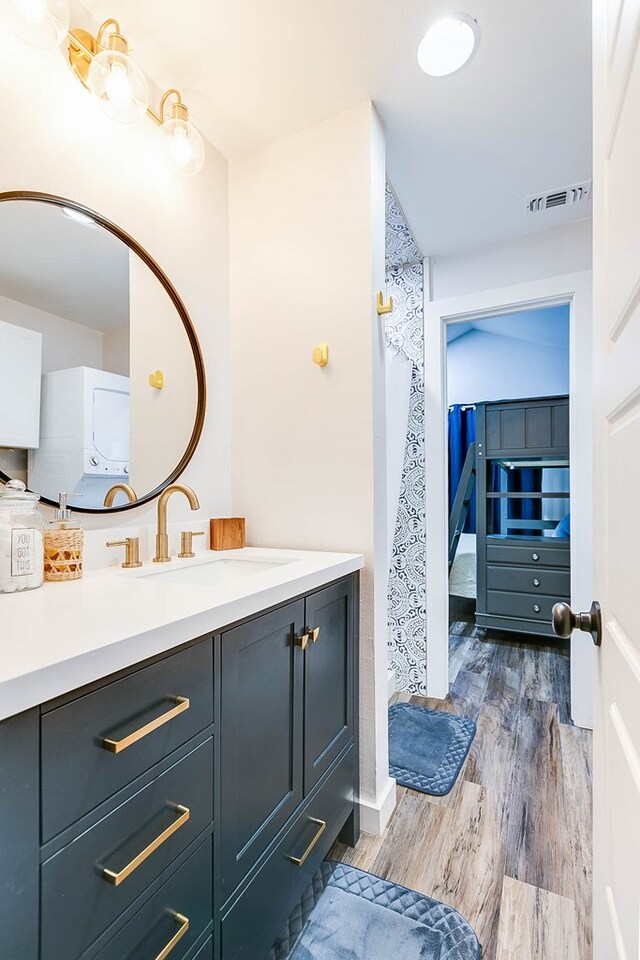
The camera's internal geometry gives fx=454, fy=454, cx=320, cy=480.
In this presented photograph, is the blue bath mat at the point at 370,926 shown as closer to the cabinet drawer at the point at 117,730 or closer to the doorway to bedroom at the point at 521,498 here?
the cabinet drawer at the point at 117,730

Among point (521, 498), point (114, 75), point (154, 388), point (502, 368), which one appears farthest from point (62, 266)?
point (502, 368)

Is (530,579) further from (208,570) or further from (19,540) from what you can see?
(19,540)

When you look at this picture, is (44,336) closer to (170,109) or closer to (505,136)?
(170,109)

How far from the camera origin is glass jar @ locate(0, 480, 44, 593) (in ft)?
3.08

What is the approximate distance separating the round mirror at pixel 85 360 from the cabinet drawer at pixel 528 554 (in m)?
2.64

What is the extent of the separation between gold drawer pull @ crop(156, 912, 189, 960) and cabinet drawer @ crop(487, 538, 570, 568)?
10.1ft

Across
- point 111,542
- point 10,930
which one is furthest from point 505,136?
point 10,930

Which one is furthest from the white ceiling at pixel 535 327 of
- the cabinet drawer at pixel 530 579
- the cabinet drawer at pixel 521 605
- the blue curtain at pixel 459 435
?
the cabinet drawer at pixel 521 605

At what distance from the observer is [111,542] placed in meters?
1.28

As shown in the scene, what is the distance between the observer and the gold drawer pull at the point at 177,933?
2.38ft

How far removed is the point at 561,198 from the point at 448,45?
0.99 metres

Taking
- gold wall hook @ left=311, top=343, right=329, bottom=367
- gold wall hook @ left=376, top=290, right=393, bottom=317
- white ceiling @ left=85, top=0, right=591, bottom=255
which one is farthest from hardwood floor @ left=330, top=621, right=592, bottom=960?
white ceiling @ left=85, top=0, right=591, bottom=255

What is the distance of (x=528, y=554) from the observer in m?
3.29

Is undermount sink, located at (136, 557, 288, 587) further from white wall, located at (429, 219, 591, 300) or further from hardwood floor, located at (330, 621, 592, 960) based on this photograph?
→ white wall, located at (429, 219, 591, 300)
